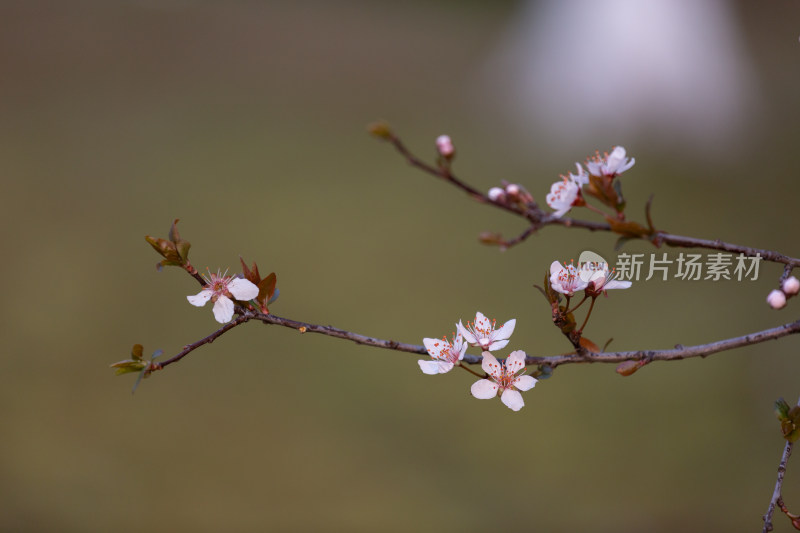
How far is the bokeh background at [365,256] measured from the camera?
4.27 ft

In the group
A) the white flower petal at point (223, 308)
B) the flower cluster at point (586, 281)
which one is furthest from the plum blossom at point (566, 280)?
the white flower petal at point (223, 308)

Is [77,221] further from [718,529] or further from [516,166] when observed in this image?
[718,529]

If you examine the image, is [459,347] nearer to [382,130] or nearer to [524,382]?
[524,382]

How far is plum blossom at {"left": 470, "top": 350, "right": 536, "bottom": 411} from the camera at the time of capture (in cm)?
41

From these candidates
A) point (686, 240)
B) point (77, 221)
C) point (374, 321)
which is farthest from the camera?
point (77, 221)

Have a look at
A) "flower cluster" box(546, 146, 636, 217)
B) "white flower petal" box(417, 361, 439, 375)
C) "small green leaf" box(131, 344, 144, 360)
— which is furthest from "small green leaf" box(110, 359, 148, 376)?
"flower cluster" box(546, 146, 636, 217)

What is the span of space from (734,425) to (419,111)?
181 cm

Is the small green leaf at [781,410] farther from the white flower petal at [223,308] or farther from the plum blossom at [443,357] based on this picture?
the white flower petal at [223,308]

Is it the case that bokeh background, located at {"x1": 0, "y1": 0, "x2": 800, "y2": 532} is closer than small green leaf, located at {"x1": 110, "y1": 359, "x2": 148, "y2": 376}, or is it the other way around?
small green leaf, located at {"x1": 110, "y1": 359, "x2": 148, "y2": 376}

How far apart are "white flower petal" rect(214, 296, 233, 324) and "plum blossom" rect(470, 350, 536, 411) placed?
6.6 inches

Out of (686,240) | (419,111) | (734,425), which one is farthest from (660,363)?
(419,111)

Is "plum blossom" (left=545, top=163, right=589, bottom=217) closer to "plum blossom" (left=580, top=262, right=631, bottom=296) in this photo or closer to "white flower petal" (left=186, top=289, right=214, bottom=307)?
"plum blossom" (left=580, top=262, right=631, bottom=296)

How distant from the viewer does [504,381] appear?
0.43 metres

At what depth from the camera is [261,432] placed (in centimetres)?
142
